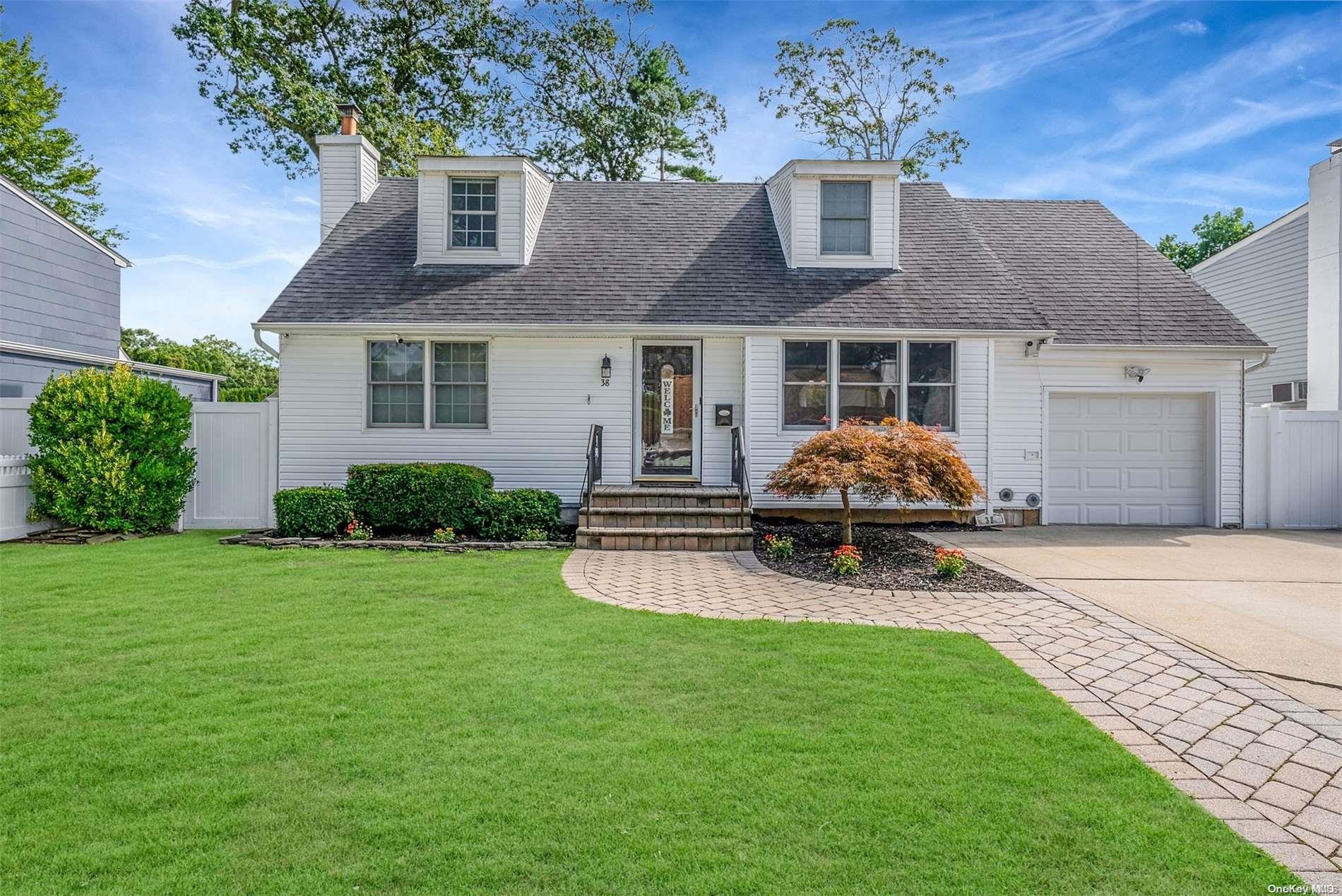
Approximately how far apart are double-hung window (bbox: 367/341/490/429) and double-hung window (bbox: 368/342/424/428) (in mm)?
11

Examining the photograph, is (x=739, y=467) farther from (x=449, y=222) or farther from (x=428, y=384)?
(x=449, y=222)

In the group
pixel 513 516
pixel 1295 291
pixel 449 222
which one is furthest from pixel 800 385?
pixel 1295 291

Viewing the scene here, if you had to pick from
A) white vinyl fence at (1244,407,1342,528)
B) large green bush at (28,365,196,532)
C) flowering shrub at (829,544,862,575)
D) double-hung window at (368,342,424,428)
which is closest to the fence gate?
large green bush at (28,365,196,532)

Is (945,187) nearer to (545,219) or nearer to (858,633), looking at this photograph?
(545,219)

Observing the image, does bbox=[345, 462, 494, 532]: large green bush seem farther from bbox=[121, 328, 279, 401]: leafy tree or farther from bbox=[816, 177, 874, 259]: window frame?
bbox=[121, 328, 279, 401]: leafy tree

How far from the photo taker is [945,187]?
13.2 meters

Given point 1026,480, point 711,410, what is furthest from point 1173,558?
point 711,410

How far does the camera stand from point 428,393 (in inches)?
411

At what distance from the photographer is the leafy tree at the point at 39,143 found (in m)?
18.7

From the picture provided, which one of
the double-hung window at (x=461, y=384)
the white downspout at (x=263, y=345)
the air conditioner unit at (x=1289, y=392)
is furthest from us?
the air conditioner unit at (x=1289, y=392)

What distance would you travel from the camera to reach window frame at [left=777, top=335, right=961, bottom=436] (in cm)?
1030

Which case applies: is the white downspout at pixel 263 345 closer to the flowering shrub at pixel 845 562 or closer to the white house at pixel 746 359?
the white house at pixel 746 359

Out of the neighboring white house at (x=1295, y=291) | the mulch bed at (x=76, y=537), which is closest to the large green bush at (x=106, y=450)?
the mulch bed at (x=76, y=537)

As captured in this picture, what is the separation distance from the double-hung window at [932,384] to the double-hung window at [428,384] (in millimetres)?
6668
